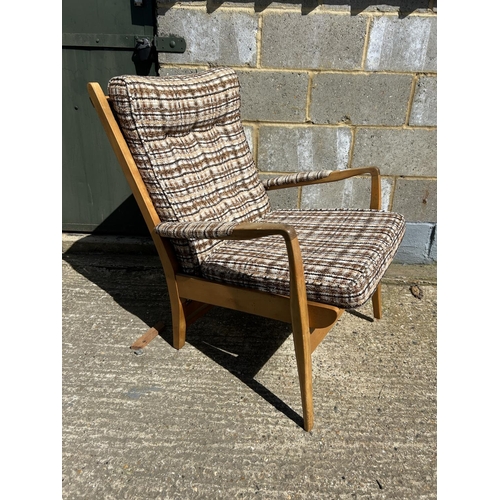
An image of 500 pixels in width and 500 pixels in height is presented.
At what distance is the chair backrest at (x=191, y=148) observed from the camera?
170 centimetres

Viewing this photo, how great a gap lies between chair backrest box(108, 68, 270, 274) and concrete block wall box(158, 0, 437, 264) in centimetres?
34

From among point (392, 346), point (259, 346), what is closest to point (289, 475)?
point (259, 346)

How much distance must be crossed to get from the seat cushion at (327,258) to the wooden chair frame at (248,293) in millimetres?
47

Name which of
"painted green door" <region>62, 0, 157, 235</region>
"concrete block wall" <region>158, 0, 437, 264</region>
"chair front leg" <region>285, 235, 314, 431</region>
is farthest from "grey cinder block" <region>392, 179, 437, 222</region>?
"painted green door" <region>62, 0, 157, 235</region>

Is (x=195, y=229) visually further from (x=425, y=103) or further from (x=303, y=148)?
(x=425, y=103)

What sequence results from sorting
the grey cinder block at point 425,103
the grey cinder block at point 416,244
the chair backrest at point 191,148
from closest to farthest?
1. the chair backrest at point 191,148
2. the grey cinder block at point 425,103
3. the grey cinder block at point 416,244

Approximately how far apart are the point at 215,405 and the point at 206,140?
1.21 meters

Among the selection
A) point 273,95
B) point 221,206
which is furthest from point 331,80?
point 221,206

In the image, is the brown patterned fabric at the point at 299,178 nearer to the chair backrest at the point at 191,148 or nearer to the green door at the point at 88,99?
the chair backrest at the point at 191,148

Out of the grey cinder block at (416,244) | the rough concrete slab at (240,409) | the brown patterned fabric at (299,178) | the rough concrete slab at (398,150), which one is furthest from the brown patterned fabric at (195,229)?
the grey cinder block at (416,244)

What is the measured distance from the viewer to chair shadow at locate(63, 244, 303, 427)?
192 cm

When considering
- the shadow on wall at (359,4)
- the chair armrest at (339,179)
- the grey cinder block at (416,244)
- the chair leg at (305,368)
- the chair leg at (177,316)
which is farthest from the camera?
the grey cinder block at (416,244)

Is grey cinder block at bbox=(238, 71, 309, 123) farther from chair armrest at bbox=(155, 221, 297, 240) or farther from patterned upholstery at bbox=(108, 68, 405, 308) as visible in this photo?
chair armrest at bbox=(155, 221, 297, 240)

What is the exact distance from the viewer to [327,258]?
160 centimetres
